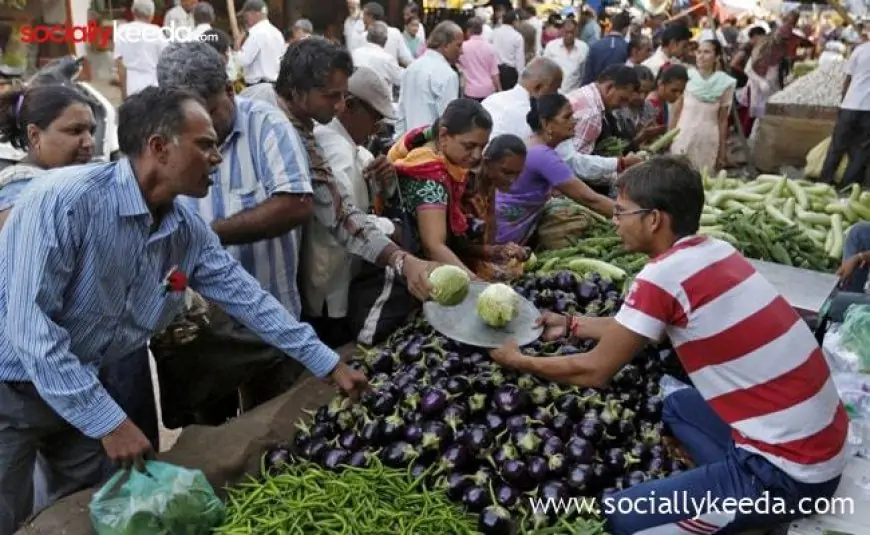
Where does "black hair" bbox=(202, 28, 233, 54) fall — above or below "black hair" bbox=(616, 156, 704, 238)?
below

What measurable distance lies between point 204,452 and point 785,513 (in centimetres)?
194

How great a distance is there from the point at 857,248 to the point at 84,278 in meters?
4.48

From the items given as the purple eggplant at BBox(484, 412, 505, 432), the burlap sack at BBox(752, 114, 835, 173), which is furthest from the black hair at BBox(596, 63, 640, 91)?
the burlap sack at BBox(752, 114, 835, 173)

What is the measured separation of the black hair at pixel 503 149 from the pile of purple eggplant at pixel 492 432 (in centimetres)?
120

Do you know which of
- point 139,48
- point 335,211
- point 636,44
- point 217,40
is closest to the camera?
point 335,211

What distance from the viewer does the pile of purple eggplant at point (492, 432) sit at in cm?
249

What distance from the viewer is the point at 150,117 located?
2.15 m

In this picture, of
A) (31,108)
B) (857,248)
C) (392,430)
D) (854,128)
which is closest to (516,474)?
(392,430)

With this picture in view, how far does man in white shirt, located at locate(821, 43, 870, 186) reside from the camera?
8.49 meters

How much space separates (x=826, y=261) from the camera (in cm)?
529

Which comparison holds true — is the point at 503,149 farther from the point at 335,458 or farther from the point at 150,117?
the point at 150,117

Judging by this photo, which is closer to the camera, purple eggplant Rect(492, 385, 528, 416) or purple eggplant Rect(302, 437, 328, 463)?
purple eggplant Rect(302, 437, 328, 463)

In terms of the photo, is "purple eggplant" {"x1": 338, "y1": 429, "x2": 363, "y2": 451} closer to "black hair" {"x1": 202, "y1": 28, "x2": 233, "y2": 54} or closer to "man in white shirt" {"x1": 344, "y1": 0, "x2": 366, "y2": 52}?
"black hair" {"x1": 202, "y1": 28, "x2": 233, "y2": 54}

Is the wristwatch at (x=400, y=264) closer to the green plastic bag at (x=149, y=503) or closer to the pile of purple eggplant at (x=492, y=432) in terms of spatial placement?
the pile of purple eggplant at (x=492, y=432)
